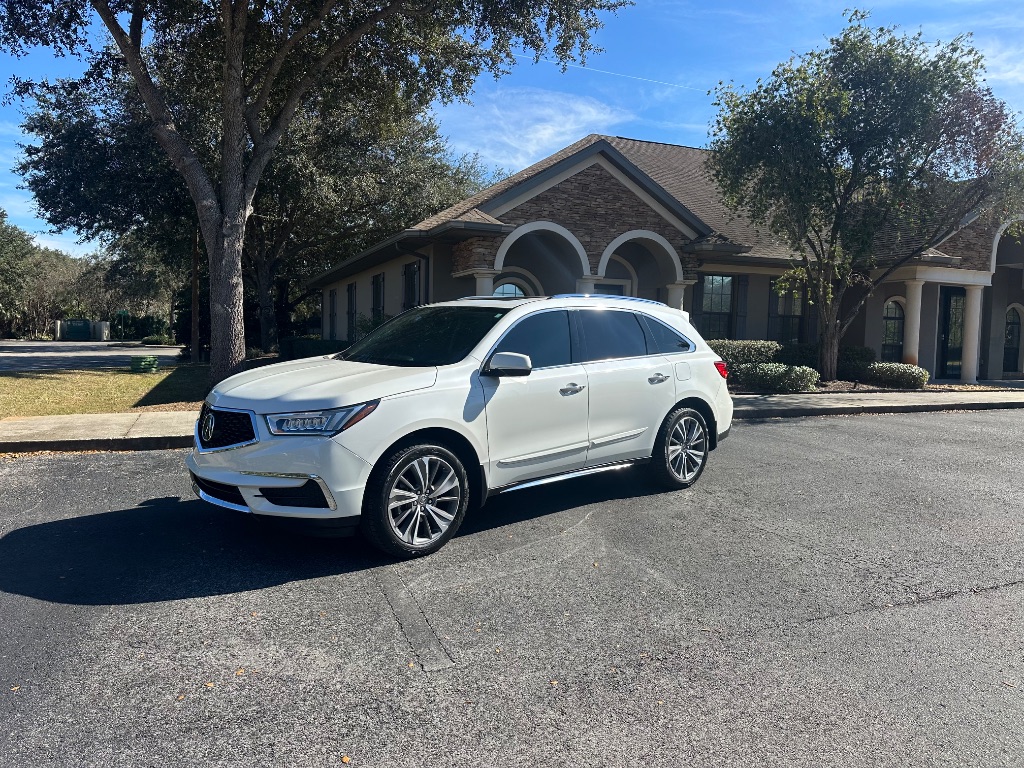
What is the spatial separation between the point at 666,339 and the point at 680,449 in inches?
41.7

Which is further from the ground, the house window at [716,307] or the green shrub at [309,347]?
the house window at [716,307]

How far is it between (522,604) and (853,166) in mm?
14774

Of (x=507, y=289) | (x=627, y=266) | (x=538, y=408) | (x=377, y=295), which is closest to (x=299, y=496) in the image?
(x=538, y=408)

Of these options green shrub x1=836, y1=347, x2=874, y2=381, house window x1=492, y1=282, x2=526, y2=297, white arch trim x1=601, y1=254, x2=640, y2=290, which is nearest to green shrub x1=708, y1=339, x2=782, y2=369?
green shrub x1=836, y1=347, x2=874, y2=381

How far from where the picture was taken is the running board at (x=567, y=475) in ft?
18.5

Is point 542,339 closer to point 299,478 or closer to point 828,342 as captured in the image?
point 299,478

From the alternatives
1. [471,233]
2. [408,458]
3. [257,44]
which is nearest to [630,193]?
[471,233]

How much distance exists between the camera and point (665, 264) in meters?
17.5

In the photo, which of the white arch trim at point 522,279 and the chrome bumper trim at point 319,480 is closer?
the chrome bumper trim at point 319,480

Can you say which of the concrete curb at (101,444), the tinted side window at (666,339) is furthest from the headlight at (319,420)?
the concrete curb at (101,444)

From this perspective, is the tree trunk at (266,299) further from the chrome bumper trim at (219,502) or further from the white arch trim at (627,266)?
the chrome bumper trim at (219,502)

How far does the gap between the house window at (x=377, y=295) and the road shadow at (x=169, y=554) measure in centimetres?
1512

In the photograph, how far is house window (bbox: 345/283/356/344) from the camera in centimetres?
2523

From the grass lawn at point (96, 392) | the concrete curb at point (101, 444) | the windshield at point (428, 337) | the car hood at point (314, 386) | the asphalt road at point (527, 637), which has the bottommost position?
the asphalt road at point (527, 637)
